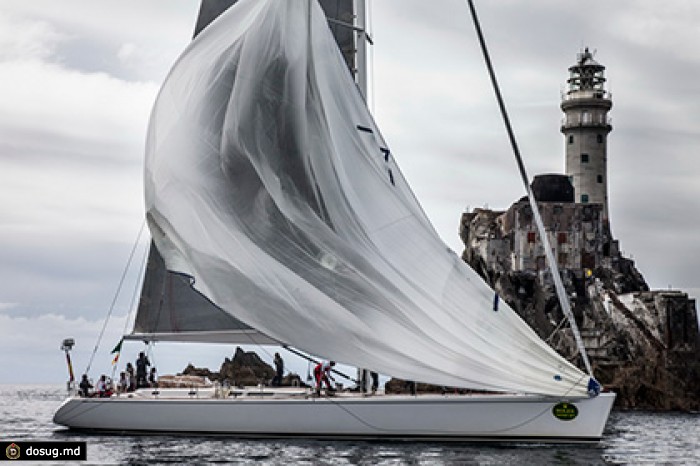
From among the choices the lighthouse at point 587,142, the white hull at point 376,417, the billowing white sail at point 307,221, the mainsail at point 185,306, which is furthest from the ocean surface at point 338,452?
the lighthouse at point 587,142

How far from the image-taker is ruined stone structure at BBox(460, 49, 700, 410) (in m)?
62.3

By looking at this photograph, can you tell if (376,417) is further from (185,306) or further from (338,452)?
(185,306)

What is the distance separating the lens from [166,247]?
2478 cm

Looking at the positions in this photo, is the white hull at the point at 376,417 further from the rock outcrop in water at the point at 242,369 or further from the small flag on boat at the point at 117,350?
the rock outcrop in water at the point at 242,369

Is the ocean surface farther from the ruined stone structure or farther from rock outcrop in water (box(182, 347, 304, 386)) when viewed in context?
rock outcrop in water (box(182, 347, 304, 386))

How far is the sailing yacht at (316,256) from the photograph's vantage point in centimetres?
2338

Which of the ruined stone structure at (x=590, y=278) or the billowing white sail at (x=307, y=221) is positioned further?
Result: the ruined stone structure at (x=590, y=278)

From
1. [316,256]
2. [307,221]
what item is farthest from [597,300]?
[316,256]

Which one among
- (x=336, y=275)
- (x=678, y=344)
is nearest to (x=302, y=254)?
(x=336, y=275)

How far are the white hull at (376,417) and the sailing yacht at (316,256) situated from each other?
3 cm

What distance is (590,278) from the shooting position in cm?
7188

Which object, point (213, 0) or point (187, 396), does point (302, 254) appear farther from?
point (213, 0)

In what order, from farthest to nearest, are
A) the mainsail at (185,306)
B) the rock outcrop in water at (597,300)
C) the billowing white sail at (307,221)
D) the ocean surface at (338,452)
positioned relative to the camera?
the rock outcrop in water at (597,300) < the mainsail at (185,306) < the billowing white sail at (307,221) < the ocean surface at (338,452)

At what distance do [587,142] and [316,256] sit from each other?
65.0 meters
